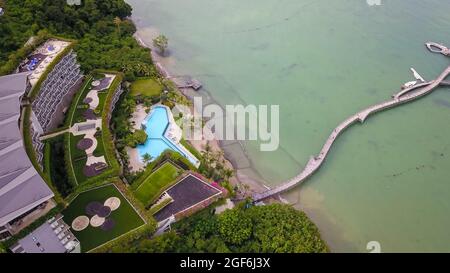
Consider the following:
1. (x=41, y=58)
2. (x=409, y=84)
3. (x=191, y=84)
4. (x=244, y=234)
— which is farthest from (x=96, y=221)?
(x=409, y=84)

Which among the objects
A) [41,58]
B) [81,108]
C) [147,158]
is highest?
[41,58]

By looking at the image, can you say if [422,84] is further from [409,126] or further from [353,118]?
[353,118]

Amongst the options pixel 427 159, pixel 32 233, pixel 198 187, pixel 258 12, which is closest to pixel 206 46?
pixel 258 12

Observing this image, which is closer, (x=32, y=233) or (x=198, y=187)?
(x=32, y=233)

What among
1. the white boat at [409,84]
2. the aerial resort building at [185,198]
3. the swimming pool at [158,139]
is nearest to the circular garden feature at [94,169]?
the swimming pool at [158,139]

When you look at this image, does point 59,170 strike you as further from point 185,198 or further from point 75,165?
point 185,198

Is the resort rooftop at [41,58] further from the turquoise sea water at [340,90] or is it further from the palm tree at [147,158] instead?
the turquoise sea water at [340,90]

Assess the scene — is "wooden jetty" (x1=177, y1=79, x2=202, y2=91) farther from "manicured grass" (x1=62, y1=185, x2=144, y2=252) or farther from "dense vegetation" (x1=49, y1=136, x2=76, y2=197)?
"manicured grass" (x1=62, y1=185, x2=144, y2=252)
